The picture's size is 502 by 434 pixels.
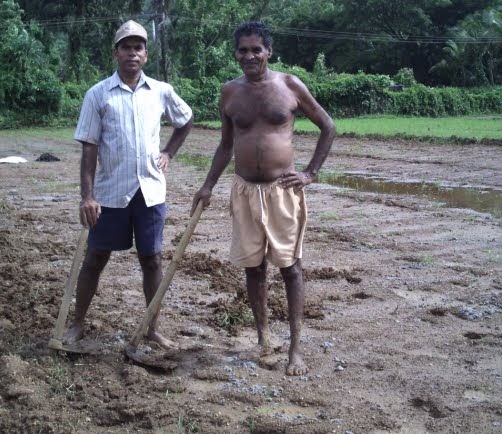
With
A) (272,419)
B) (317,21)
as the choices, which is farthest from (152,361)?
(317,21)

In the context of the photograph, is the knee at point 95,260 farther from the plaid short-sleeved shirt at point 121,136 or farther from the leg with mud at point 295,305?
the leg with mud at point 295,305

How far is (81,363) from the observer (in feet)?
13.4

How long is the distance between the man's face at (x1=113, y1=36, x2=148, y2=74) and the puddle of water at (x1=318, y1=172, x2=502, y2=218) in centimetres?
636

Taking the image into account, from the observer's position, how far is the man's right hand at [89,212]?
416 cm

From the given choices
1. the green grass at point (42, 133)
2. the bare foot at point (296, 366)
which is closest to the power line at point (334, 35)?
the green grass at point (42, 133)

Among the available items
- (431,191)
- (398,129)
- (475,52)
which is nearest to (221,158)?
(431,191)

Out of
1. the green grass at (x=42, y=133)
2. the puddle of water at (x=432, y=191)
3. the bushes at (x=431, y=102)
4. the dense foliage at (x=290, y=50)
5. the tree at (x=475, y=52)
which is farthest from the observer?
the tree at (x=475, y=52)

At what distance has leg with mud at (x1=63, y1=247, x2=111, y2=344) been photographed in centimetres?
439

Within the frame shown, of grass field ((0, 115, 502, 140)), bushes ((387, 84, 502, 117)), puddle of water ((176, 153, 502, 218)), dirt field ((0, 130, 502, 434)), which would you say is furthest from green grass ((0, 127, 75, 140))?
dirt field ((0, 130, 502, 434))

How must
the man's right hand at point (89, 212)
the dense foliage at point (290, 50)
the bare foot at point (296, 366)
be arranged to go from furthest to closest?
1. the dense foliage at point (290, 50)
2. the man's right hand at point (89, 212)
3. the bare foot at point (296, 366)

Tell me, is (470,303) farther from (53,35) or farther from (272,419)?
(53,35)

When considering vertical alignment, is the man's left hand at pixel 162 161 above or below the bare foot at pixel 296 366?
above

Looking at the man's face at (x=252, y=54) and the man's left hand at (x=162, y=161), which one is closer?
the man's face at (x=252, y=54)

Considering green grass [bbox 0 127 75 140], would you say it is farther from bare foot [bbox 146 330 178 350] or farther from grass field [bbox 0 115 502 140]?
bare foot [bbox 146 330 178 350]
